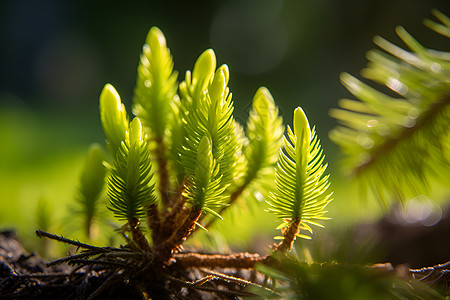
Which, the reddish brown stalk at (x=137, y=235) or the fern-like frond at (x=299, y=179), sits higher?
the fern-like frond at (x=299, y=179)

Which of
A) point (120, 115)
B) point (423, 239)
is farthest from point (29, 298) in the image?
point (423, 239)

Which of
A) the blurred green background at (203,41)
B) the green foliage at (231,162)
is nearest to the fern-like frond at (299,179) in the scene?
the green foliage at (231,162)

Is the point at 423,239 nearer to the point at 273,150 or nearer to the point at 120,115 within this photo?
the point at 273,150

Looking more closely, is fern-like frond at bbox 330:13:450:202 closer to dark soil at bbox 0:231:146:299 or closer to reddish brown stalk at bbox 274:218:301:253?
reddish brown stalk at bbox 274:218:301:253

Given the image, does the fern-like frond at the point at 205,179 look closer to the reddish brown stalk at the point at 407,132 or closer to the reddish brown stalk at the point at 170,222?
the reddish brown stalk at the point at 170,222

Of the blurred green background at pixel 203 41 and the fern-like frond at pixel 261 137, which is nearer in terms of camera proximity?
the fern-like frond at pixel 261 137

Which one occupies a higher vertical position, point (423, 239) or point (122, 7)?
point (122, 7)

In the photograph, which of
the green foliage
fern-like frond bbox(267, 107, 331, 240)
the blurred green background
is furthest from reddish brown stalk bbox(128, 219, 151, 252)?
the blurred green background

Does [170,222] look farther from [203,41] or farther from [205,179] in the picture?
[203,41]
